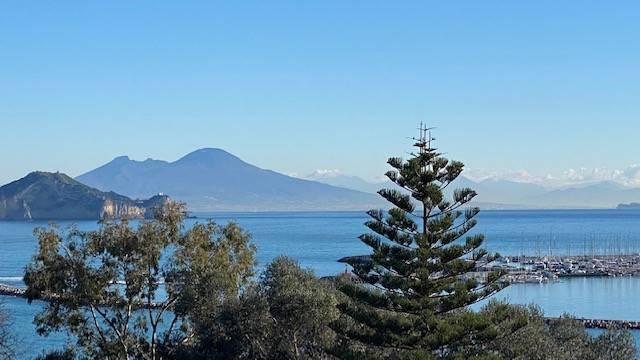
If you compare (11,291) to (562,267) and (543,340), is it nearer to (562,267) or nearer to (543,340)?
(562,267)

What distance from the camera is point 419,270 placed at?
20344mm

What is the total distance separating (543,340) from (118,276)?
37.4ft

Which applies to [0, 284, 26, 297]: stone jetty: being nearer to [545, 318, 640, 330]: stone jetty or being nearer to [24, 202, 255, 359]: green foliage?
[545, 318, 640, 330]: stone jetty

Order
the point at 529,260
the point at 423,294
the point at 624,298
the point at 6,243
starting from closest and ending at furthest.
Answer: the point at 423,294 → the point at 624,298 → the point at 529,260 → the point at 6,243

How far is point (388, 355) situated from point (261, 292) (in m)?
5.69

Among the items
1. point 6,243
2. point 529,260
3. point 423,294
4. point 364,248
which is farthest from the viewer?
point 6,243

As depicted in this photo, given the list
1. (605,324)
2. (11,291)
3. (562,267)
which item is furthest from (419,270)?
(562,267)

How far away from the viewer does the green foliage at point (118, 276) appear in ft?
81.4

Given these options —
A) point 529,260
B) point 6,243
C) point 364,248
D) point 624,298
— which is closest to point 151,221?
point 624,298

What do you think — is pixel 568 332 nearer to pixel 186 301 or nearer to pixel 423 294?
pixel 423 294

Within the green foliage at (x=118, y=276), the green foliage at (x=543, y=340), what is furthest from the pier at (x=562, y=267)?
the green foliage at (x=118, y=276)

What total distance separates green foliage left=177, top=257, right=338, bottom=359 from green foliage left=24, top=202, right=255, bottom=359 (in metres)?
0.85

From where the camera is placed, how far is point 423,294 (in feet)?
67.5

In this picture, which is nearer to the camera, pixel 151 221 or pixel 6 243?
pixel 151 221
